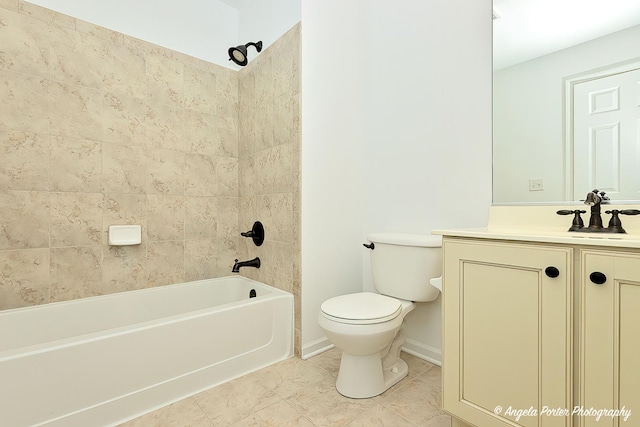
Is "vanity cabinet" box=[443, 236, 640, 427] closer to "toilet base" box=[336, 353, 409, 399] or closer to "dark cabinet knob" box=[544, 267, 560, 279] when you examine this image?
"dark cabinet knob" box=[544, 267, 560, 279]

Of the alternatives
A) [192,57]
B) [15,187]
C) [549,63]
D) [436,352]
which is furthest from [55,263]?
[549,63]

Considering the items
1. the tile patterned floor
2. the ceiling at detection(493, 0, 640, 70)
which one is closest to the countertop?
the ceiling at detection(493, 0, 640, 70)

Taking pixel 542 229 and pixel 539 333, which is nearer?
pixel 539 333

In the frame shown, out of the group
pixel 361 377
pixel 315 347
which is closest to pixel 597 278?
pixel 361 377

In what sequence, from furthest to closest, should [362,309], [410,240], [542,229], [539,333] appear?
[410,240] → [362,309] → [542,229] → [539,333]

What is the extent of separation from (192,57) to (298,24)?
2.81ft

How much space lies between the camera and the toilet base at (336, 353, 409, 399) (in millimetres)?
1477

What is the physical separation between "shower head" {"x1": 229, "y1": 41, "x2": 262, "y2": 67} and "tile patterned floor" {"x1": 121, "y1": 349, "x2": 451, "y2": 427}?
2099 mm

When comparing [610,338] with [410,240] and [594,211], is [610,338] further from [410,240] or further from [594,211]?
[410,240]

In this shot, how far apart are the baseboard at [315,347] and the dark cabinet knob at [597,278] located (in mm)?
1460

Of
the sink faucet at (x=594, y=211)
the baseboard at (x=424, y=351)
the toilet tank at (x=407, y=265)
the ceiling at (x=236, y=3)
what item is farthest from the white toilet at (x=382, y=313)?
the ceiling at (x=236, y=3)

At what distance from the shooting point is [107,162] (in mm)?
1864

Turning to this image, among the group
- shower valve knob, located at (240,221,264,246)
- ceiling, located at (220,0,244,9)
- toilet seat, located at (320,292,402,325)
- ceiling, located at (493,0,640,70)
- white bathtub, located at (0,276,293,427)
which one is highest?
ceiling, located at (220,0,244,9)

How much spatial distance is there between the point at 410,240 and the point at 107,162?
1.84 meters
